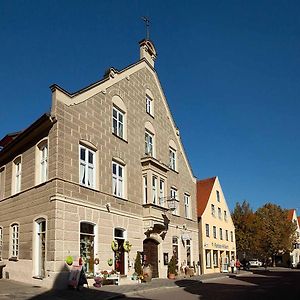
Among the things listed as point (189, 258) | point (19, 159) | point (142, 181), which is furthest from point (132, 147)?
point (189, 258)

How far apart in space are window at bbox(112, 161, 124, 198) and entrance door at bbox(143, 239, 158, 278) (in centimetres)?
454

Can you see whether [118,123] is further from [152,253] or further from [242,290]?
[242,290]

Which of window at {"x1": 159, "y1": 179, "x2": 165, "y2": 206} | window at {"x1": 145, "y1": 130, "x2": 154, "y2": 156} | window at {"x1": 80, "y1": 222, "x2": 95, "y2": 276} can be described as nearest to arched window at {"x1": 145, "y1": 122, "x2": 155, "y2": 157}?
window at {"x1": 145, "y1": 130, "x2": 154, "y2": 156}

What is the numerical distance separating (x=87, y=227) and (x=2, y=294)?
19.4 ft

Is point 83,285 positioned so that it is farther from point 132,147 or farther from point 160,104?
point 160,104

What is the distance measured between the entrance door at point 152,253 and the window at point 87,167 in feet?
24.3

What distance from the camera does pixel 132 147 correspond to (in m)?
26.7

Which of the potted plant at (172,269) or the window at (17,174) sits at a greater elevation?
the window at (17,174)

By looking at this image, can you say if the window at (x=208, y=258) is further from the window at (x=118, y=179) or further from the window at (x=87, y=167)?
the window at (x=87, y=167)

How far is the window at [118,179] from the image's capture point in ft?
79.6

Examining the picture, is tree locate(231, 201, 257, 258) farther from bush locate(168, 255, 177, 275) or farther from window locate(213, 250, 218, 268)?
bush locate(168, 255, 177, 275)

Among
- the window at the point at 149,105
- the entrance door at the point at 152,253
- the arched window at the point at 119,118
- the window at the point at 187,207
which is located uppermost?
the window at the point at 149,105

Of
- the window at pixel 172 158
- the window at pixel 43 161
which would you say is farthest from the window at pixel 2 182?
the window at pixel 172 158

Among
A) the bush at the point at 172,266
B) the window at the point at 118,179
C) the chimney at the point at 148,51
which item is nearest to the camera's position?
the window at the point at 118,179
